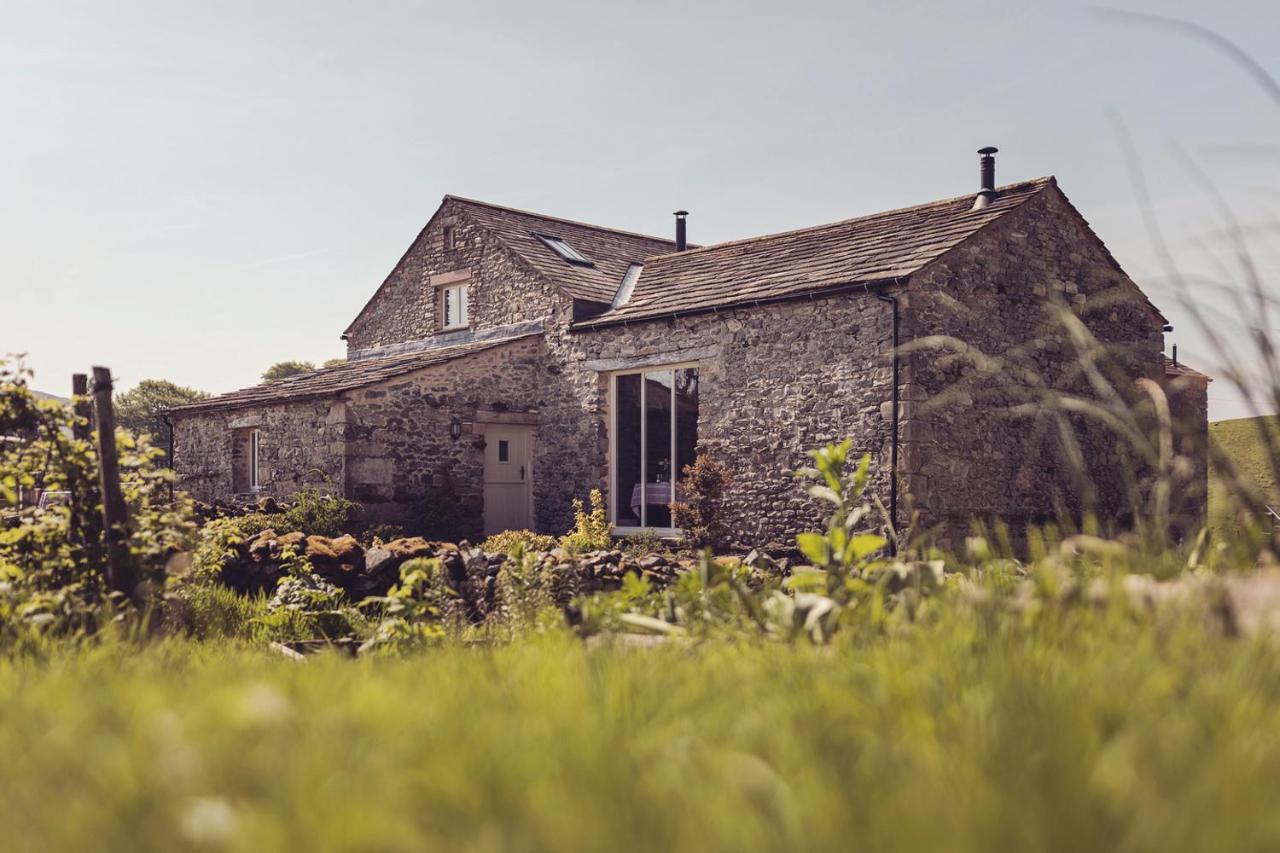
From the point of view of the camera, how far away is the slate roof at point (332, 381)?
54.1ft

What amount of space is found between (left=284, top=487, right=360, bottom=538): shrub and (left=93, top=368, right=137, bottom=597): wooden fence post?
9.02 metres

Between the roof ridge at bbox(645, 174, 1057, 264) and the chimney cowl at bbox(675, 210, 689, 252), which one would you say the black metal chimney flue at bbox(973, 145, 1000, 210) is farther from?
the chimney cowl at bbox(675, 210, 689, 252)

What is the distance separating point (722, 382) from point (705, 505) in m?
1.80

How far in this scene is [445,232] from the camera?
67.3 feet

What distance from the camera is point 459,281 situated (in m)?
20.2

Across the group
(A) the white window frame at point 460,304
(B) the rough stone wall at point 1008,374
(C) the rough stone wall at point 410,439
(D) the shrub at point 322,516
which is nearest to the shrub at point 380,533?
(D) the shrub at point 322,516

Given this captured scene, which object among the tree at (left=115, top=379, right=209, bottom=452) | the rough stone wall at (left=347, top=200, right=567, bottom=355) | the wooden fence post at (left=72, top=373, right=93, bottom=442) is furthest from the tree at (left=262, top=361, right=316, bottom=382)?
the wooden fence post at (left=72, top=373, right=93, bottom=442)

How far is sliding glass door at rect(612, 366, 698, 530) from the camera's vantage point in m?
15.5

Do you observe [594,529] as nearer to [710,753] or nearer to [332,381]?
[332,381]

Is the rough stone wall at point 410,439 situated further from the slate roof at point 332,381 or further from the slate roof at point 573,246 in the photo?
the slate roof at point 573,246

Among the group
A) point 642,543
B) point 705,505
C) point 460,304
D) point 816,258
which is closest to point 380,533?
point 642,543

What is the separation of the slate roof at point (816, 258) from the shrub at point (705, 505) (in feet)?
7.65

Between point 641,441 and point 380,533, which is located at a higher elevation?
point 641,441

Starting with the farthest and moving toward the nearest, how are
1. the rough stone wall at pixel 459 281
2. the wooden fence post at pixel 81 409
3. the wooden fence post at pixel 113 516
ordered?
the rough stone wall at pixel 459 281 → the wooden fence post at pixel 81 409 → the wooden fence post at pixel 113 516
